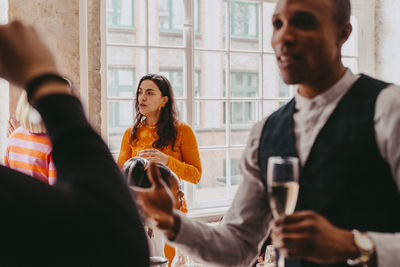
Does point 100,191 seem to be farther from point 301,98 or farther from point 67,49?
point 67,49

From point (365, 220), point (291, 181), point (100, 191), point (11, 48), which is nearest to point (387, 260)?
point (365, 220)

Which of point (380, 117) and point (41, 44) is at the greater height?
point (41, 44)

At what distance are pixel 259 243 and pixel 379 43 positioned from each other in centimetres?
366

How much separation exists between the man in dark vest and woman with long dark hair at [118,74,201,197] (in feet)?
5.76

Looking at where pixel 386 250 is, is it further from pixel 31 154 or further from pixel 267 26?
pixel 267 26

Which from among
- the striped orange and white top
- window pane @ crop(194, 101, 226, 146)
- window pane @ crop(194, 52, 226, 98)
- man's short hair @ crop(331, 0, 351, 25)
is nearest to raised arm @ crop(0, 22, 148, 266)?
man's short hair @ crop(331, 0, 351, 25)

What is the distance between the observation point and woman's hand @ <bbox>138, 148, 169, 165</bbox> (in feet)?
9.43

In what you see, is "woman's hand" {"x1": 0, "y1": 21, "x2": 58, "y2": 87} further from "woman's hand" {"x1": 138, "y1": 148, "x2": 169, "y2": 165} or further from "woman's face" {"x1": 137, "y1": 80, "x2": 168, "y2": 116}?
"woman's face" {"x1": 137, "y1": 80, "x2": 168, "y2": 116}

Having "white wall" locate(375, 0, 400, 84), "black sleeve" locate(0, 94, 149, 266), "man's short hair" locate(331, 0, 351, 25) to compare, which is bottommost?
"black sleeve" locate(0, 94, 149, 266)

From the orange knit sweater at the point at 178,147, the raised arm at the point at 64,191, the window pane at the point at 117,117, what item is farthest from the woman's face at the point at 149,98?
the raised arm at the point at 64,191

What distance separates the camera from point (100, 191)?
1.51 feet

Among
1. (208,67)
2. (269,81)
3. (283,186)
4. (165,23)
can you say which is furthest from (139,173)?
(208,67)

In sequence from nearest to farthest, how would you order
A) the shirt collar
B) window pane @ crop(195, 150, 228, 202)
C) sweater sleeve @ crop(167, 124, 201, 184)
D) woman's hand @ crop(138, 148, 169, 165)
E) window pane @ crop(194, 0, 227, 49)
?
the shirt collar → woman's hand @ crop(138, 148, 169, 165) → sweater sleeve @ crop(167, 124, 201, 184) → window pane @ crop(195, 150, 228, 202) → window pane @ crop(194, 0, 227, 49)

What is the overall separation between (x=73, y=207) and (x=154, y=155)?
8.09 feet
